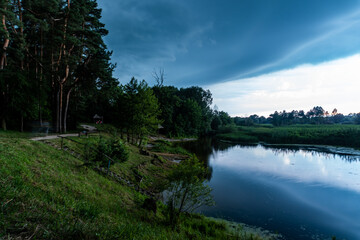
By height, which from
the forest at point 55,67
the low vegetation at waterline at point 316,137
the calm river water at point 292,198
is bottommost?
the calm river water at point 292,198

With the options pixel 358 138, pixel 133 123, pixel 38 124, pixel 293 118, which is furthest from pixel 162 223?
pixel 293 118

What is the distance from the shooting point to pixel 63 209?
468 cm

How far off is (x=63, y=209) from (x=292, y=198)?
17.6m

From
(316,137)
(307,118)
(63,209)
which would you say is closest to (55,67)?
(63,209)

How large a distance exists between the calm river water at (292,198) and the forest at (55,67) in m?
15.2

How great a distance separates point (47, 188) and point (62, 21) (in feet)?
71.0

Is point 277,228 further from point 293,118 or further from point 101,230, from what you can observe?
point 293,118

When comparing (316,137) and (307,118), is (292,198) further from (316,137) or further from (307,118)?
(307,118)

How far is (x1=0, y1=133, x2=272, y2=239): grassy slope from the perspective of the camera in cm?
332

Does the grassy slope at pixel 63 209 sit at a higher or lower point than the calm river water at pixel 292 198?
higher

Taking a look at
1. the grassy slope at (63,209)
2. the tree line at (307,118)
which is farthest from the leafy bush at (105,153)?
the tree line at (307,118)

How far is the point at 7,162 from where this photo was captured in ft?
22.6

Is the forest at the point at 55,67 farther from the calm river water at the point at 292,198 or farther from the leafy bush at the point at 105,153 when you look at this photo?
the calm river water at the point at 292,198

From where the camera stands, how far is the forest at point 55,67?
59.1ft
